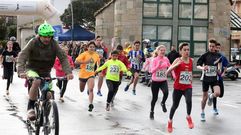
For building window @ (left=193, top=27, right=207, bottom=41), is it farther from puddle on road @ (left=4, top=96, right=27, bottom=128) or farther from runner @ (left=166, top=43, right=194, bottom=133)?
runner @ (left=166, top=43, right=194, bottom=133)

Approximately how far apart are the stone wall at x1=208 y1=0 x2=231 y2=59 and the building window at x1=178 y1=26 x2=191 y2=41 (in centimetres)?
127

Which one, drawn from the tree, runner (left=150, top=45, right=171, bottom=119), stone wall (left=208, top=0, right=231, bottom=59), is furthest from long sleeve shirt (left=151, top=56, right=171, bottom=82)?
Answer: the tree

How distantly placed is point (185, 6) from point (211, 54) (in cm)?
1928

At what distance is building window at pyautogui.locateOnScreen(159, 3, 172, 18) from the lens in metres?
30.5

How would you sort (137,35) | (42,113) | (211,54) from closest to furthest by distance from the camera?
(42,113) → (211,54) → (137,35)

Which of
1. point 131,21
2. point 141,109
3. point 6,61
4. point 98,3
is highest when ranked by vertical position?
point 98,3

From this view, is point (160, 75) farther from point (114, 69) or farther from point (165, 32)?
point (165, 32)

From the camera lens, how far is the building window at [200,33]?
31.1m

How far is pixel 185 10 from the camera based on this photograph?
3097cm

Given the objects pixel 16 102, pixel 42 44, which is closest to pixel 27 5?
pixel 16 102

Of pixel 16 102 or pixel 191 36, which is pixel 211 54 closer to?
pixel 16 102

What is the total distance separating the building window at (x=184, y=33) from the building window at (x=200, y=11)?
911mm

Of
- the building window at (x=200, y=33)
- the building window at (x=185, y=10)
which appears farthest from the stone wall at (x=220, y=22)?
the building window at (x=185, y=10)

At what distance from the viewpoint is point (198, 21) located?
31141 mm
